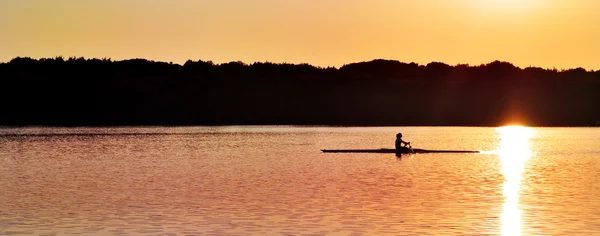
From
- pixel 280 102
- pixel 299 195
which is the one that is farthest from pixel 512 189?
pixel 280 102

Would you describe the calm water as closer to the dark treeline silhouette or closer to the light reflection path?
the light reflection path

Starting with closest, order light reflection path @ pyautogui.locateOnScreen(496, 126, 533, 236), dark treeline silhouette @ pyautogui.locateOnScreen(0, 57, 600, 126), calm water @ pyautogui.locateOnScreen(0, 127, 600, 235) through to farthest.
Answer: calm water @ pyautogui.locateOnScreen(0, 127, 600, 235) → light reflection path @ pyautogui.locateOnScreen(496, 126, 533, 236) → dark treeline silhouette @ pyautogui.locateOnScreen(0, 57, 600, 126)

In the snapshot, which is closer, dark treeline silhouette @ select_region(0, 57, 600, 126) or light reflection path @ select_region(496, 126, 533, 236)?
light reflection path @ select_region(496, 126, 533, 236)

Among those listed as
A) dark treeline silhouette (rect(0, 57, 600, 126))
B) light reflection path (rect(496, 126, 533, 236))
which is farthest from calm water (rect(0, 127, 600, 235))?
dark treeline silhouette (rect(0, 57, 600, 126))

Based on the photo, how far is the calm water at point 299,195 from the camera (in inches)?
1197

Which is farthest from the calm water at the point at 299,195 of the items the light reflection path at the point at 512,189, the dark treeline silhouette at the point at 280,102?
the dark treeline silhouette at the point at 280,102

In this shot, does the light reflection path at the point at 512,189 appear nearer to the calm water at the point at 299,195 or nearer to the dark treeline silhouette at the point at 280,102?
the calm water at the point at 299,195

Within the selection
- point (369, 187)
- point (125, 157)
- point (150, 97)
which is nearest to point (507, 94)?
point (150, 97)

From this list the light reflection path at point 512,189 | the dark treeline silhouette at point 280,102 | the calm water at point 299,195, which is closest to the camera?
the calm water at point 299,195

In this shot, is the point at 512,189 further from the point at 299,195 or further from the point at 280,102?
the point at 280,102

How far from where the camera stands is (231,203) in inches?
1442

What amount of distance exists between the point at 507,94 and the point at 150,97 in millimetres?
65837

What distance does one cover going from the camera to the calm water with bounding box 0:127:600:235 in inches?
1197

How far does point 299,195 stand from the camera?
3947 centimetres
